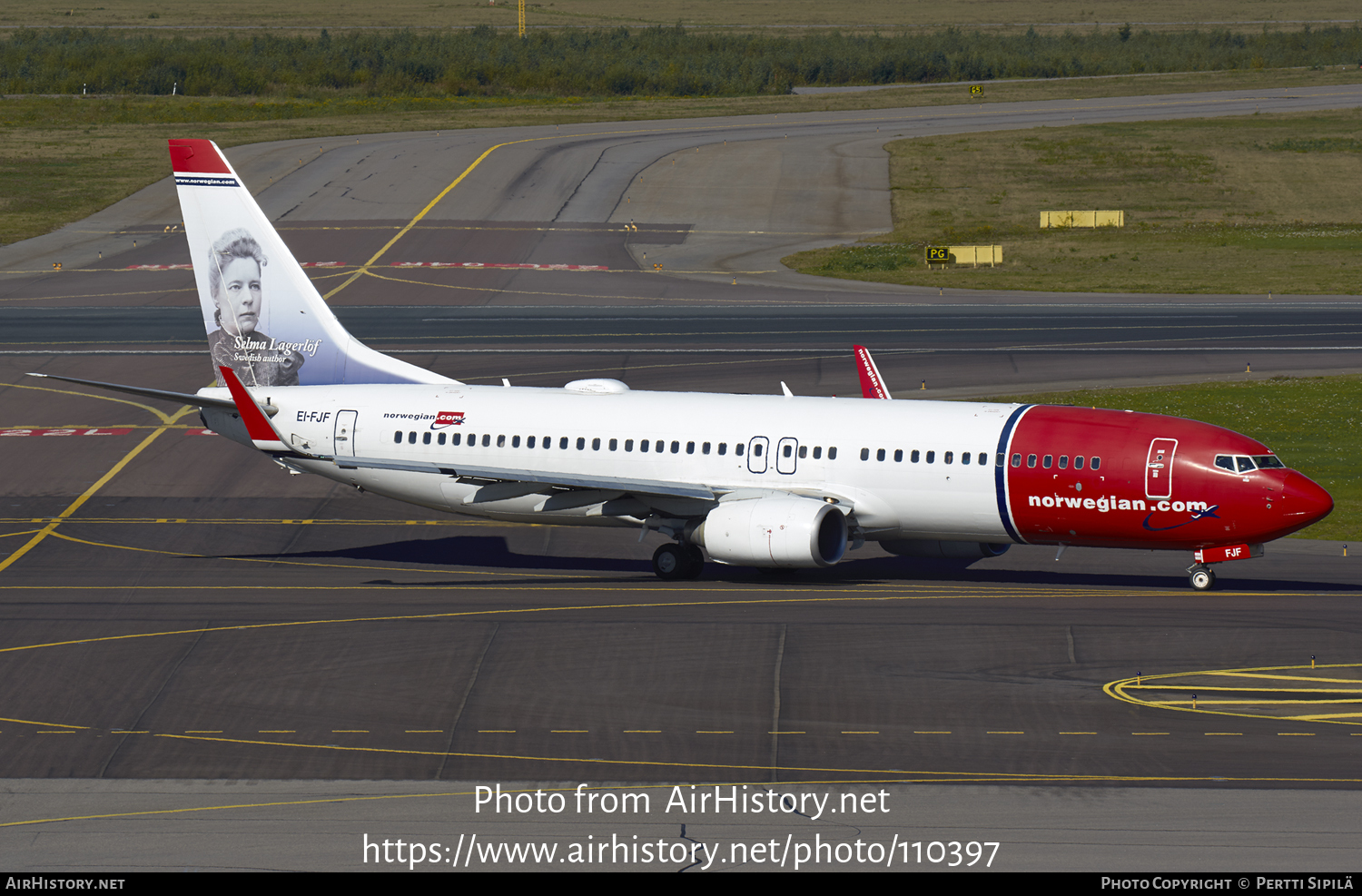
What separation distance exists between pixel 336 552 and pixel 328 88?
5588 inches

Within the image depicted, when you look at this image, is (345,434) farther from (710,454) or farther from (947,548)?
(947,548)

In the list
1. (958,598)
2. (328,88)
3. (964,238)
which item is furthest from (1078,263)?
(328,88)

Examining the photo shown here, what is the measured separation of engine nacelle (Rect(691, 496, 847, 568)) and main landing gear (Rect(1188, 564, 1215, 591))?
8643 mm

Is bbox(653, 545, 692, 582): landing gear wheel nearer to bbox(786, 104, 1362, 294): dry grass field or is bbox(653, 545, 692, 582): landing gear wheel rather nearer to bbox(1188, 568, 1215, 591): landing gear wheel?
bbox(1188, 568, 1215, 591): landing gear wheel

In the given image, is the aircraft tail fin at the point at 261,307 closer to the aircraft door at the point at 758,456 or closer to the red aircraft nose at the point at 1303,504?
the aircraft door at the point at 758,456

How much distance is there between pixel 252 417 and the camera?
41.8 m

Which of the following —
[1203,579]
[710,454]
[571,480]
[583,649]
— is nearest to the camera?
[583,649]

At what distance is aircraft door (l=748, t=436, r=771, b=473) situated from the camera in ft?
134

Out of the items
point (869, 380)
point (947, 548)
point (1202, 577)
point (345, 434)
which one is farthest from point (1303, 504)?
point (345, 434)

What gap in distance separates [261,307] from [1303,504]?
2817 cm

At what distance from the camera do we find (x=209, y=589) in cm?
4059

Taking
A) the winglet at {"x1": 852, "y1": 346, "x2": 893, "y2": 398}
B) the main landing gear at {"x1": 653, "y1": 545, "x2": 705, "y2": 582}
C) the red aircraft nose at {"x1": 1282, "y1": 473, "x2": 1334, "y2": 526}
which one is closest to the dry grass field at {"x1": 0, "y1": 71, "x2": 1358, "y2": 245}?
the winglet at {"x1": 852, "y1": 346, "x2": 893, "y2": 398}

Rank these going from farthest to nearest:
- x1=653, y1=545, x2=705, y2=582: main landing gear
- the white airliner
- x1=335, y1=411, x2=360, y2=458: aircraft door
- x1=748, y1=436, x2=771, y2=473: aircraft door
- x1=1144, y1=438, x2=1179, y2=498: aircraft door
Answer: x1=335, y1=411, x2=360, y2=458: aircraft door → x1=653, y1=545, x2=705, y2=582: main landing gear → x1=748, y1=436, x2=771, y2=473: aircraft door → the white airliner → x1=1144, y1=438, x2=1179, y2=498: aircraft door
